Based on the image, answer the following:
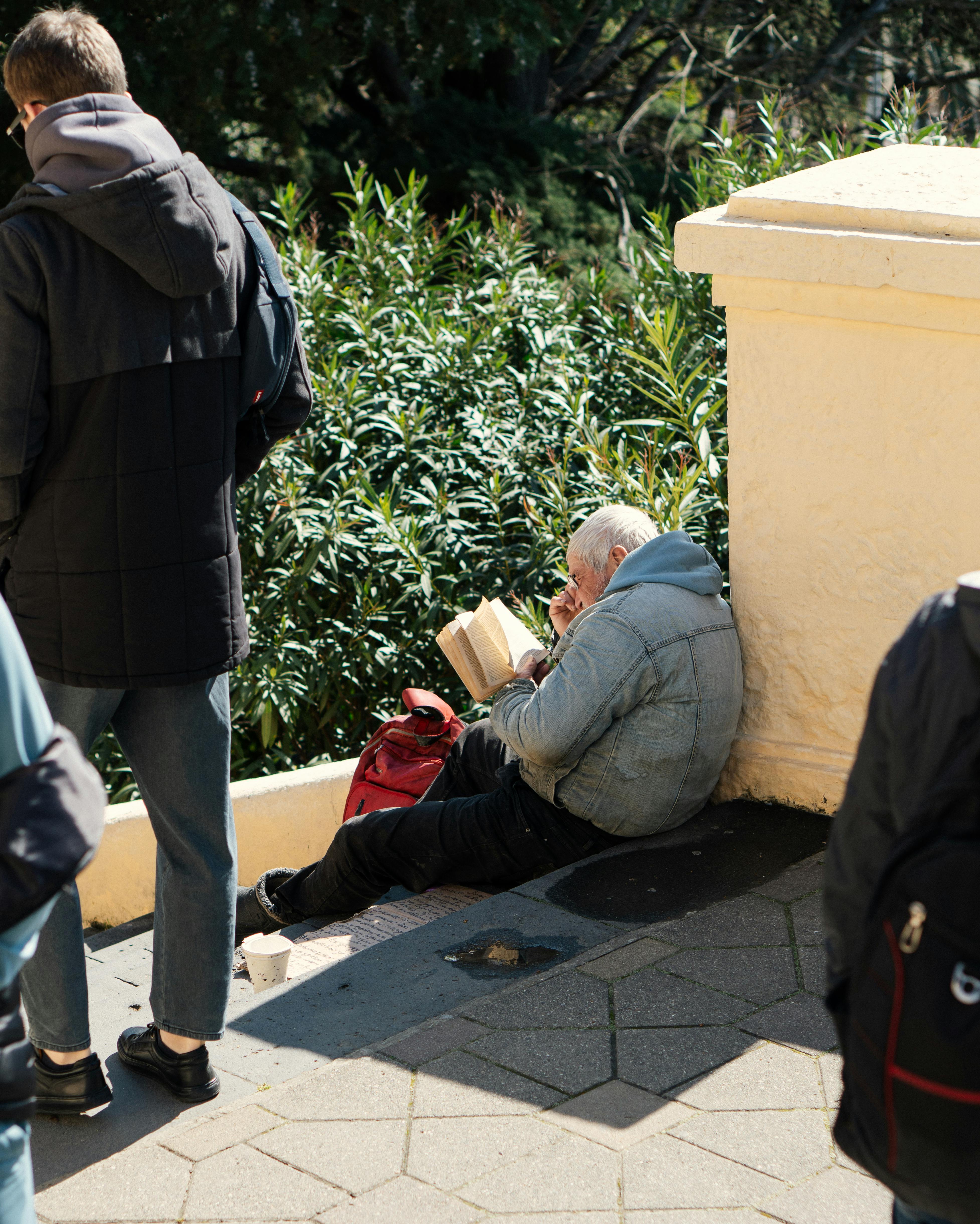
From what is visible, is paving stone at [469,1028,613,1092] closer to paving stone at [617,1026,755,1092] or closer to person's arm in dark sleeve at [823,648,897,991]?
paving stone at [617,1026,755,1092]

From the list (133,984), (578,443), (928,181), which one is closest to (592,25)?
(578,443)

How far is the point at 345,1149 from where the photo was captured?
2311mm

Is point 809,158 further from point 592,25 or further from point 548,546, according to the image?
point 592,25

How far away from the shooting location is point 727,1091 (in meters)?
2.43

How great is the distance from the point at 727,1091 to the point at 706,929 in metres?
0.63

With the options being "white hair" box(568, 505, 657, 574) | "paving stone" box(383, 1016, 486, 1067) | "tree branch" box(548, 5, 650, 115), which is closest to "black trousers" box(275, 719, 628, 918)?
"white hair" box(568, 505, 657, 574)

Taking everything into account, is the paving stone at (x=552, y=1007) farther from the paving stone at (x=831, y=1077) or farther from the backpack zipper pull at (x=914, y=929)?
the backpack zipper pull at (x=914, y=929)

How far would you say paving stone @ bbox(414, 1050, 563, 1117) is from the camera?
2.40 metres

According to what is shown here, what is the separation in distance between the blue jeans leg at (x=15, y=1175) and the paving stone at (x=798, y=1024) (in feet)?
4.98

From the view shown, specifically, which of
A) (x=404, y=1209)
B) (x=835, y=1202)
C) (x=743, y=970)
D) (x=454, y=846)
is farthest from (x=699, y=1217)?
(x=454, y=846)

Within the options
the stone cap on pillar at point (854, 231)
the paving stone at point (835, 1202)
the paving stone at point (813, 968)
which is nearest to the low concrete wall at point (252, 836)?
the paving stone at point (813, 968)

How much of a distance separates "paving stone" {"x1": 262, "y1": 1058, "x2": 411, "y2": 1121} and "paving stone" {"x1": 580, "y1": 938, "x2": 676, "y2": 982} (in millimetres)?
519

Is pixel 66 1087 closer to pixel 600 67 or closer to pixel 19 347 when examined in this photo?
pixel 19 347

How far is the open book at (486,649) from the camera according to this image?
3611 millimetres
